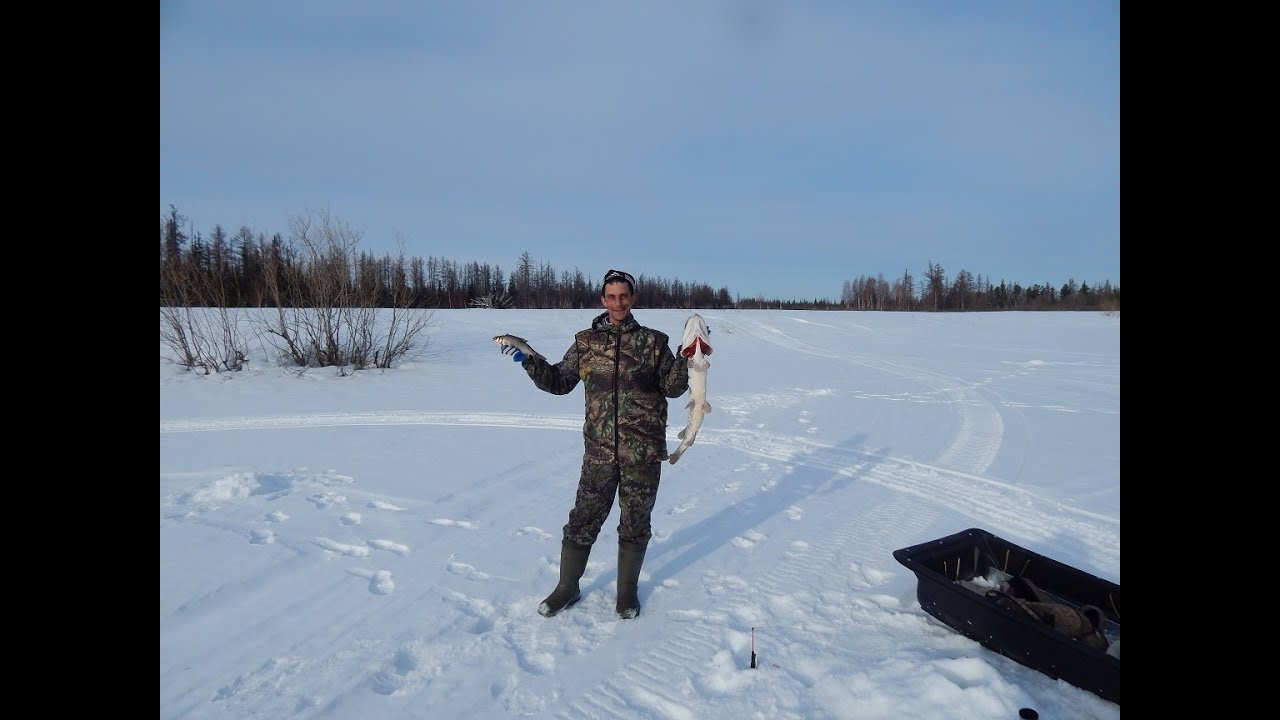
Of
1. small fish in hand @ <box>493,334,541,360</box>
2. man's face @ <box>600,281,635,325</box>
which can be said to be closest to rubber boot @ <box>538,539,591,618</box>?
small fish in hand @ <box>493,334,541,360</box>

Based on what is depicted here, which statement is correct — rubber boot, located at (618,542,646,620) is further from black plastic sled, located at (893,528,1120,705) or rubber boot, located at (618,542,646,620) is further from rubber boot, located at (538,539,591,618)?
black plastic sled, located at (893,528,1120,705)

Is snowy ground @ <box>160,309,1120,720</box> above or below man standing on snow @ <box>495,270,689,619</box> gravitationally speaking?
below

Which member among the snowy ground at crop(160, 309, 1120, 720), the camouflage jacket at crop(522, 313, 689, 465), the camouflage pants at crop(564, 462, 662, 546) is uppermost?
the camouflage jacket at crop(522, 313, 689, 465)

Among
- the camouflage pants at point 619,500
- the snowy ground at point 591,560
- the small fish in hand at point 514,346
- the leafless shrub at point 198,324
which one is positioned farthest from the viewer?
the leafless shrub at point 198,324

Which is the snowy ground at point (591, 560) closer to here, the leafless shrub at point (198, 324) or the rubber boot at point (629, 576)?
the rubber boot at point (629, 576)

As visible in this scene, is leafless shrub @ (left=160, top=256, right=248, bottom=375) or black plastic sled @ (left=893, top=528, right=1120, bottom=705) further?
leafless shrub @ (left=160, top=256, right=248, bottom=375)

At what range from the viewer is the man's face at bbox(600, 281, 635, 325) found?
3480mm

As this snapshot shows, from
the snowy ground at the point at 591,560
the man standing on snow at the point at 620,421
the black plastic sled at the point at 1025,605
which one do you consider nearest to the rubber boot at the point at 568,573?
the man standing on snow at the point at 620,421

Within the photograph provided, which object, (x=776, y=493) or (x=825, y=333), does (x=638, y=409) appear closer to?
(x=776, y=493)

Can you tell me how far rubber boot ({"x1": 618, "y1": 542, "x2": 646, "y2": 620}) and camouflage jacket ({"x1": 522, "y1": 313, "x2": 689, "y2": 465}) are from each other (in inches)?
22.3

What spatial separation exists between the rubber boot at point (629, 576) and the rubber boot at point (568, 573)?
234mm

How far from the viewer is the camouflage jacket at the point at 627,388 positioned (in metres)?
3.47

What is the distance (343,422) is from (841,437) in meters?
7.99
